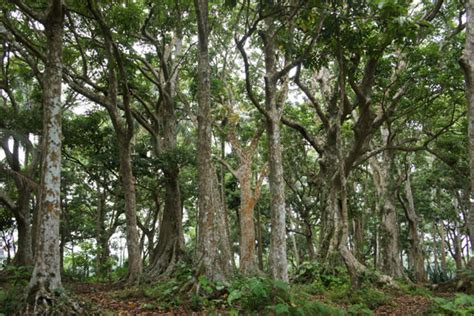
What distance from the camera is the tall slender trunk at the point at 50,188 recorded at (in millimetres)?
6282

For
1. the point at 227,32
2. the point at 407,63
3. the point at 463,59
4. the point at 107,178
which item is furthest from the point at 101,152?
the point at 463,59

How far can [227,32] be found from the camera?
1471 centimetres

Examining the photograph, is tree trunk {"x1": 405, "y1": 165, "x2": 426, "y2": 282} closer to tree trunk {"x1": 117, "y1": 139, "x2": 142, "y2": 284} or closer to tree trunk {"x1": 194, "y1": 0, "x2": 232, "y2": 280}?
tree trunk {"x1": 117, "y1": 139, "x2": 142, "y2": 284}

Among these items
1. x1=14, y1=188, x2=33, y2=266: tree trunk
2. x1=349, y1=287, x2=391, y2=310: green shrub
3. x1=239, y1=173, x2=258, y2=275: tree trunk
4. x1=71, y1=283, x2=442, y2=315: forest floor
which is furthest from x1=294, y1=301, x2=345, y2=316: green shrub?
x1=14, y1=188, x2=33, y2=266: tree trunk

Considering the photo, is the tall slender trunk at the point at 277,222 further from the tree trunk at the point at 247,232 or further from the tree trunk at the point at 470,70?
the tree trunk at the point at 247,232

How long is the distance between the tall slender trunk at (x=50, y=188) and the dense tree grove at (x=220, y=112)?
21 millimetres

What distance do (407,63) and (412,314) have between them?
8.09 meters

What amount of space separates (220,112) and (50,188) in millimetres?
11274

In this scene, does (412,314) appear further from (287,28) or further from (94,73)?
(94,73)

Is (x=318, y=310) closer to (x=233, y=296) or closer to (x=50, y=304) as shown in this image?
(x=233, y=296)

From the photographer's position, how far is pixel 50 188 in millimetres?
6812

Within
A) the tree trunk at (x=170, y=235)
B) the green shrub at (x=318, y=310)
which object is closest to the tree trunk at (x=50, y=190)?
the green shrub at (x=318, y=310)

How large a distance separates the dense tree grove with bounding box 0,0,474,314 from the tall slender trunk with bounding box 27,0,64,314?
0.07 feet

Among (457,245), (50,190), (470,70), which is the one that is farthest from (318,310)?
(457,245)
